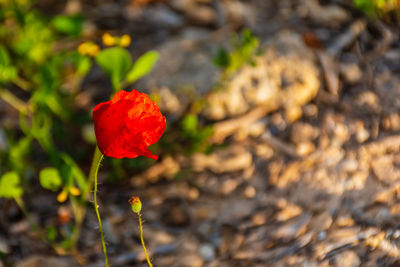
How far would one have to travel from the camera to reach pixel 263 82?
4.18 ft

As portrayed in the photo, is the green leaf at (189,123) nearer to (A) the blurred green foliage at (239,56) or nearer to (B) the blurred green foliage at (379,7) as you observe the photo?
(A) the blurred green foliage at (239,56)

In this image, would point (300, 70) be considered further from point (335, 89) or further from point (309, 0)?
point (309, 0)

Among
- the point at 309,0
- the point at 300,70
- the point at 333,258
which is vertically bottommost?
the point at 333,258

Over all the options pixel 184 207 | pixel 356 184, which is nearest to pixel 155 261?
pixel 184 207

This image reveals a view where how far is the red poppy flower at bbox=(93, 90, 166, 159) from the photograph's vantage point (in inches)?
24.5

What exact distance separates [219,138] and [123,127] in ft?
2.06

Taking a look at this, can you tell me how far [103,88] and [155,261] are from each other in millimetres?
673

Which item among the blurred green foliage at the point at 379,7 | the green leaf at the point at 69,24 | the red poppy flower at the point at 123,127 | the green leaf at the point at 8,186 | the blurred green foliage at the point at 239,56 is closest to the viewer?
the red poppy flower at the point at 123,127

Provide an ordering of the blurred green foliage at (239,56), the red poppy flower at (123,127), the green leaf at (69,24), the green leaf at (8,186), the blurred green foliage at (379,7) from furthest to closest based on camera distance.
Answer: the blurred green foliage at (379,7), the green leaf at (69,24), the blurred green foliage at (239,56), the green leaf at (8,186), the red poppy flower at (123,127)

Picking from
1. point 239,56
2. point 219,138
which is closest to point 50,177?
point 219,138

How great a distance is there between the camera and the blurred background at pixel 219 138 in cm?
98

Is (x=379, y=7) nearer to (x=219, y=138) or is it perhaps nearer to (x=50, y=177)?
(x=219, y=138)

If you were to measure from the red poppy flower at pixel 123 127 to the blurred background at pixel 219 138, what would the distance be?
325 millimetres

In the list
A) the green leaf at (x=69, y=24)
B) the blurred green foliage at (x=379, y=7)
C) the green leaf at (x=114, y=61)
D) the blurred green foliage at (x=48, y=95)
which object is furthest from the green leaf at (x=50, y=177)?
the blurred green foliage at (x=379, y=7)
